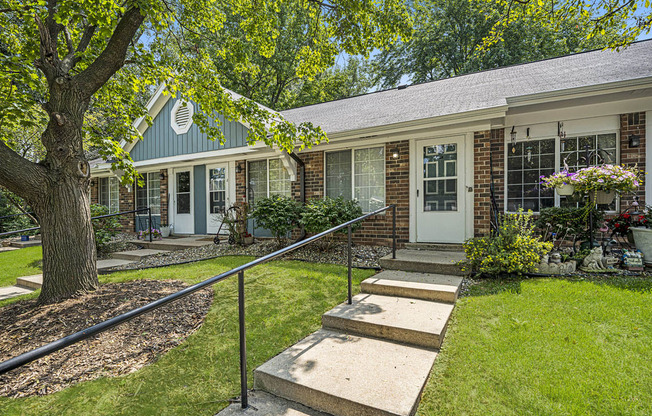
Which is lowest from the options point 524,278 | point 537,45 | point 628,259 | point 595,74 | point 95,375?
point 95,375

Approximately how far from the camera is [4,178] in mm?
3334

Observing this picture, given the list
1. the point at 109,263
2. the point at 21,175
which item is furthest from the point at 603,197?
the point at 109,263

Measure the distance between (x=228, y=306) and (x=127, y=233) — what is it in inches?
351

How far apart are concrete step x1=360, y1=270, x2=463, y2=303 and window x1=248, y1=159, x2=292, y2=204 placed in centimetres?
414

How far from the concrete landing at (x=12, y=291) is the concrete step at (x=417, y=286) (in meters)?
5.32

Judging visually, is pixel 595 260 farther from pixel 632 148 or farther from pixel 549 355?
pixel 549 355

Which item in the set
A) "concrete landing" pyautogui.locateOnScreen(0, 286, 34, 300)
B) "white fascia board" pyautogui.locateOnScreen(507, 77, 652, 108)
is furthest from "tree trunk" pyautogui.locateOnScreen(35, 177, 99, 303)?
"white fascia board" pyautogui.locateOnScreen(507, 77, 652, 108)

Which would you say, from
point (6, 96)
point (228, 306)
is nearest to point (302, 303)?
point (228, 306)

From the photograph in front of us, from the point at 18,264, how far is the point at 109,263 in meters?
2.50

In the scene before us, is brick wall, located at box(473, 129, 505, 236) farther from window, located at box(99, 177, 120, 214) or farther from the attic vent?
window, located at box(99, 177, 120, 214)

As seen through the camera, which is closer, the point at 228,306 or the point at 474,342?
the point at 474,342

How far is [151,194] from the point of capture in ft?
32.8

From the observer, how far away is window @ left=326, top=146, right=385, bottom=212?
6191mm

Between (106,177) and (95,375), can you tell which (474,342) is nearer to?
(95,375)
